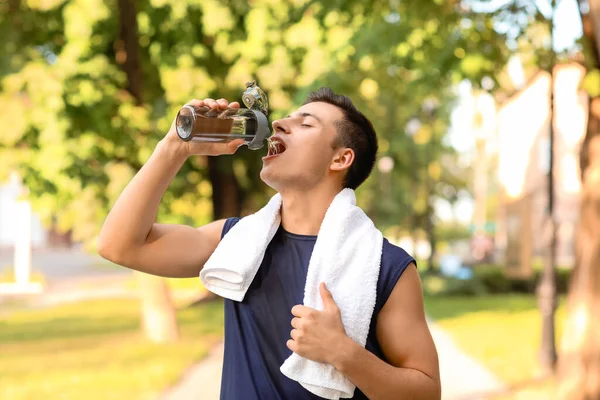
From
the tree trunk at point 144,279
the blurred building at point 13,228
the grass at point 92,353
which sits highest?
the tree trunk at point 144,279

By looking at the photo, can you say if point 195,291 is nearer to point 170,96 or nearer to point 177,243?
point 170,96

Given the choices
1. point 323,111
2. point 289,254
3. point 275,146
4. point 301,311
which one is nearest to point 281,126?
point 275,146

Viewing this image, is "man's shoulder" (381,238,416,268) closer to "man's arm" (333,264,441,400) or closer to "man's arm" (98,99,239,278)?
"man's arm" (333,264,441,400)

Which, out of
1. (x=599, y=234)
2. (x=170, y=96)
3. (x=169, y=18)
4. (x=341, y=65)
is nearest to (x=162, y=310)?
(x=170, y=96)

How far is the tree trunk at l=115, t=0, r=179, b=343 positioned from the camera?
47.3 feet

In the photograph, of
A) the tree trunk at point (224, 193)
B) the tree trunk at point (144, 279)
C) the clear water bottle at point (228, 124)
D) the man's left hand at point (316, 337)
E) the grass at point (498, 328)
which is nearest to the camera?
the man's left hand at point (316, 337)

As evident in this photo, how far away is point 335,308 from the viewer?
2443mm

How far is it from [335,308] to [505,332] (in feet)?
49.9

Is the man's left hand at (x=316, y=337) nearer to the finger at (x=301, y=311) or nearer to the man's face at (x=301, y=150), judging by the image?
the finger at (x=301, y=311)

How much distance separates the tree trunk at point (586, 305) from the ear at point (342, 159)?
6.13m

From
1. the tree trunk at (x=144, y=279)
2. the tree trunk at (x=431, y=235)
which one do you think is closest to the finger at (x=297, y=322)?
the tree trunk at (x=144, y=279)

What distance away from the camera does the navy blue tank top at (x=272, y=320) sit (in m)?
2.57

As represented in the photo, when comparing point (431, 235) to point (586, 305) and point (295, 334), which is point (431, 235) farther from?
point (295, 334)

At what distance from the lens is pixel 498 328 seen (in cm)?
1769
